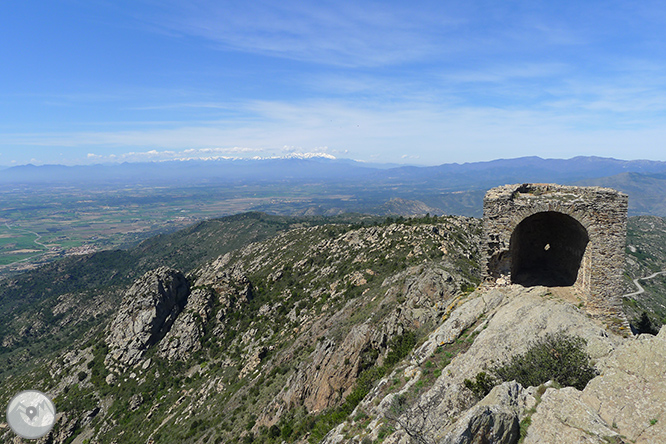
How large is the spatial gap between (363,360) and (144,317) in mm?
41680

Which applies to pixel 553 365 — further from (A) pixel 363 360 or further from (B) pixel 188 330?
(B) pixel 188 330

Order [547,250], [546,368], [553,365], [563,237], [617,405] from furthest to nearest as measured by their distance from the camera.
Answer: [547,250] < [563,237] < [546,368] < [553,365] < [617,405]

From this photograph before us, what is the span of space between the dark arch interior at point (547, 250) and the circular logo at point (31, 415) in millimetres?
55265

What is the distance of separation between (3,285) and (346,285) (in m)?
184

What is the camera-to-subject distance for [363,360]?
2359 centimetres

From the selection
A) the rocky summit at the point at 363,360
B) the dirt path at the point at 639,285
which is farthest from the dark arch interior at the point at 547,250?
the dirt path at the point at 639,285

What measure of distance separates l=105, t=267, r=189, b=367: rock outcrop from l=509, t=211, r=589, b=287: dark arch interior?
51597 millimetres

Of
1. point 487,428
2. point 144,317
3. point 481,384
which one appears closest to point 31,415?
point 144,317

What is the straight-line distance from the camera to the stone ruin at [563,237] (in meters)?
14.4

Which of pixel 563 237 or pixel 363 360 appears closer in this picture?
pixel 563 237

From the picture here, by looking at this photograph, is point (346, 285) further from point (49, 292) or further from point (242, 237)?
point (49, 292)

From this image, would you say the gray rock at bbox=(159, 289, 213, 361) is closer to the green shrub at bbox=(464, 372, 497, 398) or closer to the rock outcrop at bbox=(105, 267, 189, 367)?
the rock outcrop at bbox=(105, 267, 189, 367)

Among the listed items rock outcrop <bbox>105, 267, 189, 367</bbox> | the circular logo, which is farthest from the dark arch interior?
the circular logo

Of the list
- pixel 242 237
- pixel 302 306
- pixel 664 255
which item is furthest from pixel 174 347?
pixel 664 255
